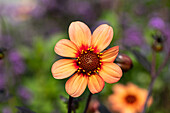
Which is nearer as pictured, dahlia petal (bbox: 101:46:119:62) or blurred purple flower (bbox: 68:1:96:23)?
dahlia petal (bbox: 101:46:119:62)

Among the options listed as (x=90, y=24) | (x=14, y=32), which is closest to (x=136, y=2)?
(x=90, y=24)

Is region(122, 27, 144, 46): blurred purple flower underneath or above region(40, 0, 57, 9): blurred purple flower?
underneath

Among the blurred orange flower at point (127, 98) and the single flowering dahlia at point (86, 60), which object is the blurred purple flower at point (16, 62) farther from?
the single flowering dahlia at point (86, 60)

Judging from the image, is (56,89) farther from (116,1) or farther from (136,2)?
(136,2)

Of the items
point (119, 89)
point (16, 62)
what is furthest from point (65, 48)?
point (16, 62)

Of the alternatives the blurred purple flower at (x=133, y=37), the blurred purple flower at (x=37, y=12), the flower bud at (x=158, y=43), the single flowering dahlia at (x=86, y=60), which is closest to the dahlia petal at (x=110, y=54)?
the single flowering dahlia at (x=86, y=60)

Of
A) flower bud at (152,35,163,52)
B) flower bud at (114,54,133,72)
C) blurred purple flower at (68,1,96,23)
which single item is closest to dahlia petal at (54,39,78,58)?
flower bud at (114,54,133,72)

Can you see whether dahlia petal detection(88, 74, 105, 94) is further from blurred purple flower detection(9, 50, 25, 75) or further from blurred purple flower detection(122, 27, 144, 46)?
blurred purple flower detection(122, 27, 144, 46)
